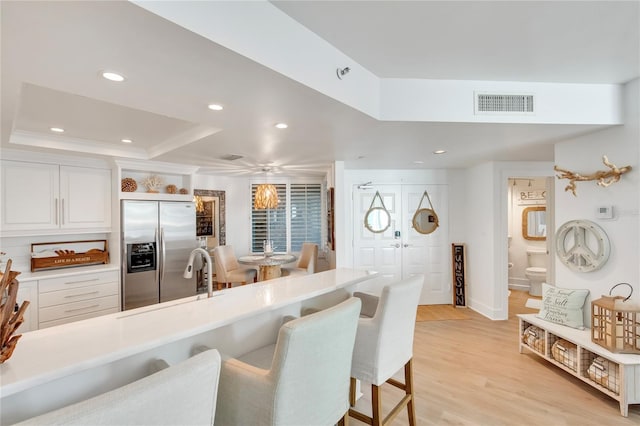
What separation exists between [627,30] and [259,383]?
276 cm

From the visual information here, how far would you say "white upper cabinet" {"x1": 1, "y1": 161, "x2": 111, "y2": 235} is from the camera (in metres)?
3.25

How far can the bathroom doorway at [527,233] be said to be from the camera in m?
5.85

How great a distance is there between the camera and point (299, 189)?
242 inches

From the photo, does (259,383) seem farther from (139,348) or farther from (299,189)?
(299,189)

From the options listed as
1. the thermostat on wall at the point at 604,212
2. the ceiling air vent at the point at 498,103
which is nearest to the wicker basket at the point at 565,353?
the thermostat on wall at the point at 604,212

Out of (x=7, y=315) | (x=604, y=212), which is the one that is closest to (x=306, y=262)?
(x=604, y=212)

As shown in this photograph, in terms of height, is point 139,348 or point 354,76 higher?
point 354,76

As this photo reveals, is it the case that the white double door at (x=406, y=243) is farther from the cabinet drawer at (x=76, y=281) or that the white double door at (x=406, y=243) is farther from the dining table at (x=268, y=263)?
the cabinet drawer at (x=76, y=281)

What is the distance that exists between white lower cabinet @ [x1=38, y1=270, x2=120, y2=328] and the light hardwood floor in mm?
3236

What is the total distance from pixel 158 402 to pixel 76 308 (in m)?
3.59

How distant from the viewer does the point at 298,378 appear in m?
1.23

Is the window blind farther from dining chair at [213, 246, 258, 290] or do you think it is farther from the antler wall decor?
the antler wall decor

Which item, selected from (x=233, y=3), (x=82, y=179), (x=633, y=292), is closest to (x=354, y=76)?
(x=233, y=3)

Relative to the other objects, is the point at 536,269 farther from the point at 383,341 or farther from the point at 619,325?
the point at 383,341
